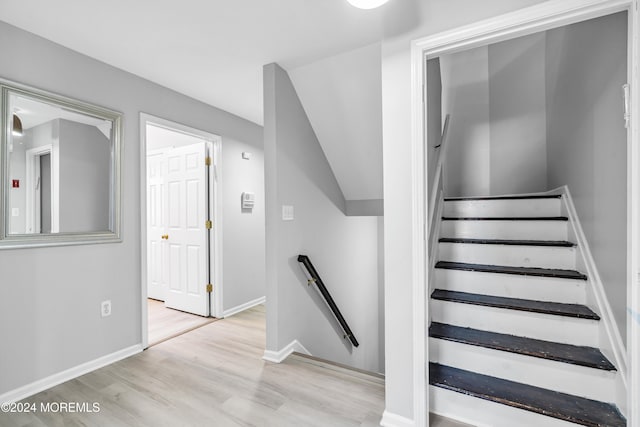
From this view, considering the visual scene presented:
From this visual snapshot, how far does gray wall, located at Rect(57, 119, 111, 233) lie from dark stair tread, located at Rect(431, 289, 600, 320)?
105 inches

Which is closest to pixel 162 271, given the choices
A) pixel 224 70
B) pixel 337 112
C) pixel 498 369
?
pixel 224 70

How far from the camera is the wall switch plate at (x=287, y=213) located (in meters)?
2.45

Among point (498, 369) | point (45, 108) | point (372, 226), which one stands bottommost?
point (498, 369)

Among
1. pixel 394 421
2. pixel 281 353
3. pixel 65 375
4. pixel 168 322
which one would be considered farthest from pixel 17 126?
pixel 394 421

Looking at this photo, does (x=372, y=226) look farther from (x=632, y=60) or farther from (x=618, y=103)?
(x=632, y=60)

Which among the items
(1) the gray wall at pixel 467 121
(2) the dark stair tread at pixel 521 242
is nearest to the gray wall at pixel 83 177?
(2) the dark stair tread at pixel 521 242

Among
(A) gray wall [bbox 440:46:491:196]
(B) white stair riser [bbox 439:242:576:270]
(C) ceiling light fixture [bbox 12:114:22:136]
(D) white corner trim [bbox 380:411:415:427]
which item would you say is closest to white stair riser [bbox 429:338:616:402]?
(D) white corner trim [bbox 380:411:415:427]

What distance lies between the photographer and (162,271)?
3.91 metres

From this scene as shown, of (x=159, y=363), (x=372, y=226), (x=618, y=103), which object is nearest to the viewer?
(x=618, y=103)

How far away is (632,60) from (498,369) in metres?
1.63

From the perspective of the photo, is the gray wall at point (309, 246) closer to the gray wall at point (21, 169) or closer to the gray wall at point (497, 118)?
the gray wall at point (497, 118)

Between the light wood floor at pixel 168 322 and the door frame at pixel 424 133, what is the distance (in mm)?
2455

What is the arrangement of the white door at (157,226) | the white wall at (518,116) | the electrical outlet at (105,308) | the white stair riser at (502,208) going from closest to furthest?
the electrical outlet at (105,308) → the white stair riser at (502,208) → the white wall at (518,116) → the white door at (157,226)

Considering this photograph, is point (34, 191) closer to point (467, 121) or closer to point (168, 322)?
point (168, 322)
